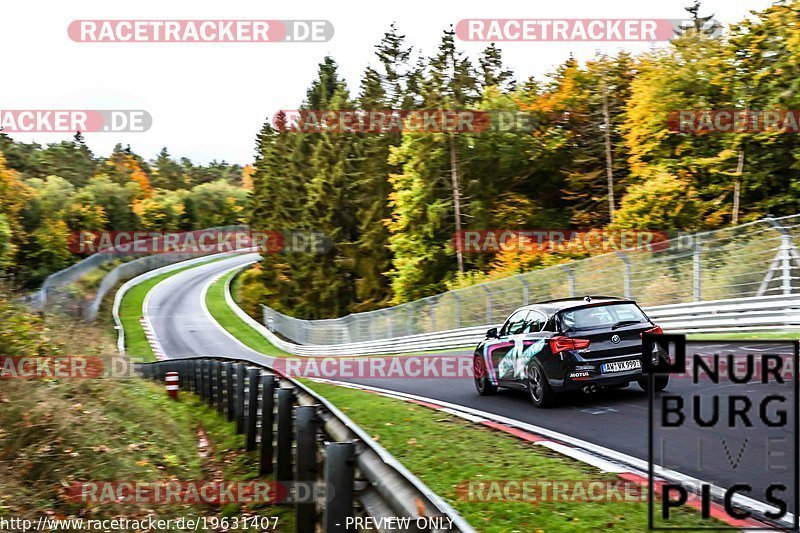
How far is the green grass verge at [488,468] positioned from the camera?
18.6 ft

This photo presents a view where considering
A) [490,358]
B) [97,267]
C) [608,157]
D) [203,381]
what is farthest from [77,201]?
[490,358]

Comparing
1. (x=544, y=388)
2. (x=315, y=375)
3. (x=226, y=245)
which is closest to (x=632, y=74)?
(x=315, y=375)

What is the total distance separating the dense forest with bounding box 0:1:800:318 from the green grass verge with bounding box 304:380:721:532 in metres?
7.48

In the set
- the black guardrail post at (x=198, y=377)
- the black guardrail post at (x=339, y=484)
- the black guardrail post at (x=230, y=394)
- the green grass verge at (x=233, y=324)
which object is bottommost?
the green grass verge at (x=233, y=324)

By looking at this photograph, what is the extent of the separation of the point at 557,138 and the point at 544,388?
35.1m

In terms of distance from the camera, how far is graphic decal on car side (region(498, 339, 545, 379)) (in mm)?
11195

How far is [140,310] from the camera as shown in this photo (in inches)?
2299

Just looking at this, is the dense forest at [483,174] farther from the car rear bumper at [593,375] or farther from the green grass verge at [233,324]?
the car rear bumper at [593,375]

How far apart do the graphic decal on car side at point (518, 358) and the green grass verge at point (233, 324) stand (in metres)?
35.4

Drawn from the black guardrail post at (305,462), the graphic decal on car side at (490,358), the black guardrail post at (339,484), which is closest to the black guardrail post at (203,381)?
the graphic decal on car side at (490,358)

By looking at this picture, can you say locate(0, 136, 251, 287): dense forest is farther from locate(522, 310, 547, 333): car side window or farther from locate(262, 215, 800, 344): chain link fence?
locate(262, 215, 800, 344): chain link fence

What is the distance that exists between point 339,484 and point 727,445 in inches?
172

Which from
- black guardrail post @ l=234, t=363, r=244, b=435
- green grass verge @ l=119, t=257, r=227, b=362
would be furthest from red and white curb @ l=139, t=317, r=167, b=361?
black guardrail post @ l=234, t=363, r=244, b=435

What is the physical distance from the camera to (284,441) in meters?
8.09
